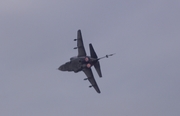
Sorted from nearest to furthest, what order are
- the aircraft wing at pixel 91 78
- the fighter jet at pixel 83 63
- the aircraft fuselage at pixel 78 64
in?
the fighter jet at pixel 83 63 → the aircraft fuselage at pixel 78 64 → the aircraft wing at pixel 91 78

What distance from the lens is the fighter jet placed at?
166 meters

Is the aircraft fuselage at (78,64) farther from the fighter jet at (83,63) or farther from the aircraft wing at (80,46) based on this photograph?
the aircraft wing at (80,46)

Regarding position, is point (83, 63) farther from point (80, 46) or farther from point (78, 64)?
point (80, 46)

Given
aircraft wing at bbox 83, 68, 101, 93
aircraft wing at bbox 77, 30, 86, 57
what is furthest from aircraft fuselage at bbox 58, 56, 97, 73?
aircraft wing at bbox 77, 30, 86, 57

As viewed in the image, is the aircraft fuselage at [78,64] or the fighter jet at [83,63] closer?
the fighter jet at [83,63]

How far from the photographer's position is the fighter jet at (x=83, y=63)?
543ft

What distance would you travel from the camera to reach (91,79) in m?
176

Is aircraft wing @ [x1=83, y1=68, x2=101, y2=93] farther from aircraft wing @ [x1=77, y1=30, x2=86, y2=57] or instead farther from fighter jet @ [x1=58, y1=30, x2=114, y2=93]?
aircraft wing @ [x1=77, y1=30, x2=86, y2=57]

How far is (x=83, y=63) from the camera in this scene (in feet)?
553

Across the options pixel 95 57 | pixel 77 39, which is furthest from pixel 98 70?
pixel 77 39

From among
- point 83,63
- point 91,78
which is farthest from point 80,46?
point 91,78

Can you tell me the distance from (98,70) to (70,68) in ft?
40.2

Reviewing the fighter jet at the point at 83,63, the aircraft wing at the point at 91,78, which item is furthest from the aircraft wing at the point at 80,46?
the aircraft wing at the point at 91,78

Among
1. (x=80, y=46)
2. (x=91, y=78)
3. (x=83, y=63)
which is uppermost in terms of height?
(x=80, y=46)
